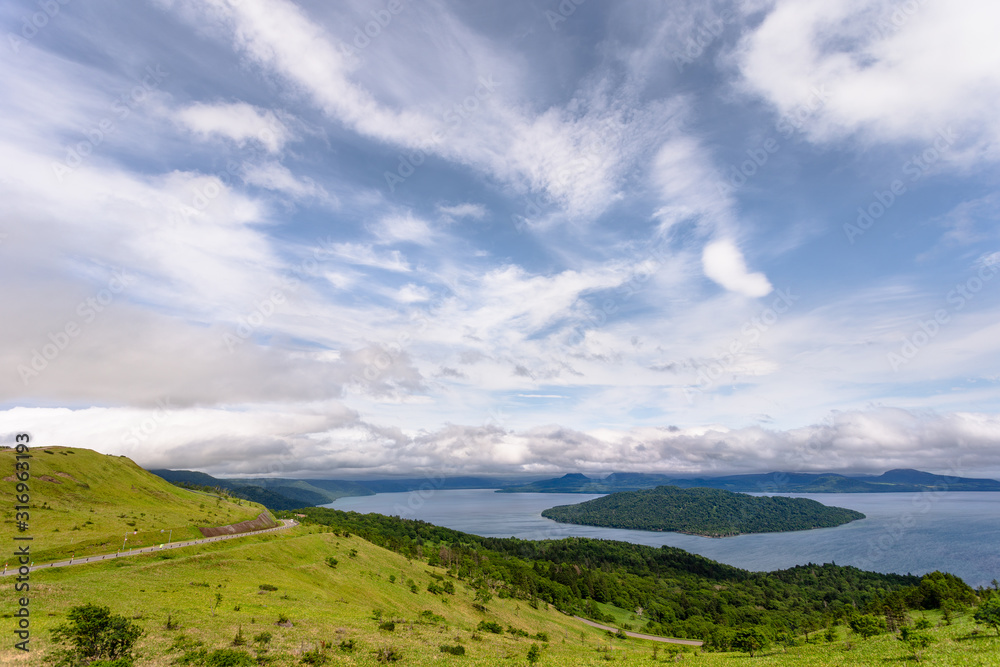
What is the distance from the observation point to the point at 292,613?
5019 centimetres

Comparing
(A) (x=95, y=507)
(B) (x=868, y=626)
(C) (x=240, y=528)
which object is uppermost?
(A) (x=95, y=507)

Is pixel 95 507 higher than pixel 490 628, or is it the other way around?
pixel 95 507

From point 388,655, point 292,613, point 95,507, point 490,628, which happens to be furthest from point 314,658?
point 95,507

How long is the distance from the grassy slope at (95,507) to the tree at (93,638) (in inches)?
1980

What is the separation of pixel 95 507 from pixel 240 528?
29.5m

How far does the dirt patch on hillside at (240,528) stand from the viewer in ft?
314

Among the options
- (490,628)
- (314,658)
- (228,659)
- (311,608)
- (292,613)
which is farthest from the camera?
(490,628)

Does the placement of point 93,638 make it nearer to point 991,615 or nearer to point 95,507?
point 991,615

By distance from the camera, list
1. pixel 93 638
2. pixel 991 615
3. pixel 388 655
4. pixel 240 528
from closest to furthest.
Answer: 1. pixel 93 638
2. pixel 388 655
3. pixel 991 615
4. pixel 240 528

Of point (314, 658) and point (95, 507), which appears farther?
point (95, 507)

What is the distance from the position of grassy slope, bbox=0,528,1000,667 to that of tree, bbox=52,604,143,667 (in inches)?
61.5

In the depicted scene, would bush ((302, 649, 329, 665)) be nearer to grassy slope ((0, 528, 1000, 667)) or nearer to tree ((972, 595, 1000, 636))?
grassy slope ((0, 528, 1000, 667))

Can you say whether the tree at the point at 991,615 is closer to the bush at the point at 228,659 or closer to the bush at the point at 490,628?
the bush at the point at 490,628

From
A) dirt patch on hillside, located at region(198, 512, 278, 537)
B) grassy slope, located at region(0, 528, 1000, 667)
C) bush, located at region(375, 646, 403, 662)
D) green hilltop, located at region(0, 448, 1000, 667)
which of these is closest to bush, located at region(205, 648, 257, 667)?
green hilltop, located at region(0, 448, 1000, 667)
